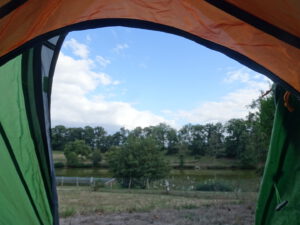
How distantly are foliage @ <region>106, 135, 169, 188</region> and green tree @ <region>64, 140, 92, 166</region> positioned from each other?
4149mm

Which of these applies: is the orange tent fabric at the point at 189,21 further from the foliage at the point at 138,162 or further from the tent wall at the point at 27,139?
the foliage at the point at 138,162

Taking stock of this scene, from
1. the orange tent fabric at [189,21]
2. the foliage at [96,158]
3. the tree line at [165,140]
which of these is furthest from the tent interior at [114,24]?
the foliage at [96,158]

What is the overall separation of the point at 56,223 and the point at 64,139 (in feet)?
80.5

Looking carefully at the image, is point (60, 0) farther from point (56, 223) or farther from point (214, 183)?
point (214, 183)

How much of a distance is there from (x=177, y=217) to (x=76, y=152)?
2263 centimetres

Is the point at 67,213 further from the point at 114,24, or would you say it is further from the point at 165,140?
the point at 165,140

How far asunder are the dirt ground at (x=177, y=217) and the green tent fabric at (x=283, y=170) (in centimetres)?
326

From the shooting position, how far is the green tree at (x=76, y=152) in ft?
83.6

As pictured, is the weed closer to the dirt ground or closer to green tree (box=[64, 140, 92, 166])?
the dirt ground

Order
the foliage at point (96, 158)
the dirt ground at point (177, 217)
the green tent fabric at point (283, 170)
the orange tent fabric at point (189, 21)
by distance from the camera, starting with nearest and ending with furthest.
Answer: the orange tent fabric at point (189, 21), the green tent fabric at point (283, 170), the dirt ground at point (177, 217), the foliage at point (96, 158)

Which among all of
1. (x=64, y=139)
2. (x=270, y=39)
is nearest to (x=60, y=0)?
(x=270, y=39)

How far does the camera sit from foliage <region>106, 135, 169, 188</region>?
2073 cm

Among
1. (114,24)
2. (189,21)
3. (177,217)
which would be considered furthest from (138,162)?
(189,21)

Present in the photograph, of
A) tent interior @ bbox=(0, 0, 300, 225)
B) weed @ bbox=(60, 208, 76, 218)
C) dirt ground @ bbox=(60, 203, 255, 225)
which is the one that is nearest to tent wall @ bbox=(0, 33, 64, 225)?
tent interior @ bbox=(0, 0, 300, 225)
